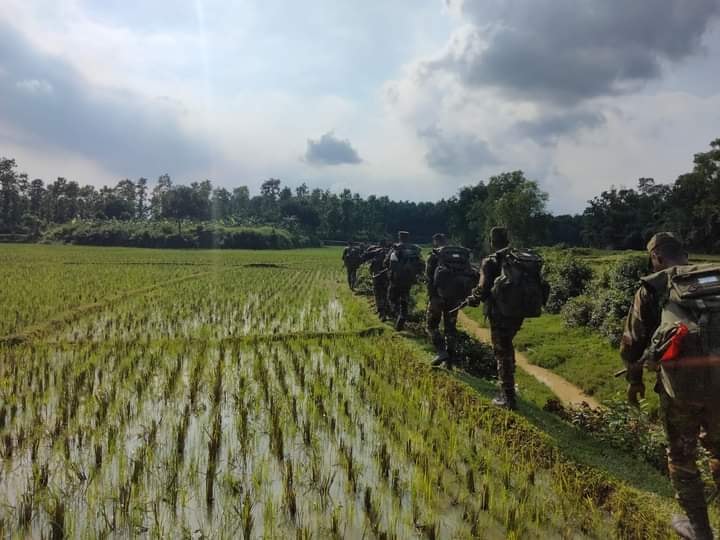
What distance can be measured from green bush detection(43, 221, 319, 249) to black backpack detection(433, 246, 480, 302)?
53246 mm

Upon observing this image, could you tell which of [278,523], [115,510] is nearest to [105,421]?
[115,510]

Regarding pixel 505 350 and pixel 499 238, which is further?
pixel 499 238

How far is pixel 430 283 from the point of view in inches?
327

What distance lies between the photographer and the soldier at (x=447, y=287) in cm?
764

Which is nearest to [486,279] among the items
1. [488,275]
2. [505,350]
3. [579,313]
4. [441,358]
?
[488,275]

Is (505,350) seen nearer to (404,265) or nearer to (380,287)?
(404,265)

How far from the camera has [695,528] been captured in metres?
3.27

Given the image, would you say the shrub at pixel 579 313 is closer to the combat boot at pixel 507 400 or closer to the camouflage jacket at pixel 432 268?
the camouflage jacket at pixel 432 268

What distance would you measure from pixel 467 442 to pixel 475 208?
178ft

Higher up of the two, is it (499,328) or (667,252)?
(667,252)

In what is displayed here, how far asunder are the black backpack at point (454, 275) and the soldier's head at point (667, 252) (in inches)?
157

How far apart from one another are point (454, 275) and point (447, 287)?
0.23 metres

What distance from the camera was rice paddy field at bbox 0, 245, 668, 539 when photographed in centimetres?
357

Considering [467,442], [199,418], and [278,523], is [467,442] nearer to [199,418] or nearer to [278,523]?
[278,523]
